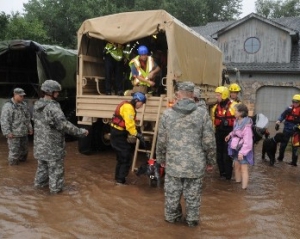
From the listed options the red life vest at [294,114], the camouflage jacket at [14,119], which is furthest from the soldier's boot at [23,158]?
the red life vest at [294,114]

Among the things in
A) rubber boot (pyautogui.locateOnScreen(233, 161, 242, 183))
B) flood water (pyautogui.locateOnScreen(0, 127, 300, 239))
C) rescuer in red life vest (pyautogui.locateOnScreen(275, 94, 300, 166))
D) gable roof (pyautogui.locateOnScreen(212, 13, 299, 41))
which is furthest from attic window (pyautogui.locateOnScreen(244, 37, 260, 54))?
rubber boot (pyautogui.locateOnScreen(233, 161, 242, 183))

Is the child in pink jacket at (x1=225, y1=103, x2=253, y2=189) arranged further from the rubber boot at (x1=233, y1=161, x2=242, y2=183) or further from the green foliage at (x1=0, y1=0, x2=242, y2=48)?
the green foliage at (x1=0, y1=0, x2=242, y2=48)

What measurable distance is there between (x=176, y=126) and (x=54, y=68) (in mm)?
6291

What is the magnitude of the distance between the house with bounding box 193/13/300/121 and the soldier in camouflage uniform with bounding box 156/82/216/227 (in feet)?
47.0

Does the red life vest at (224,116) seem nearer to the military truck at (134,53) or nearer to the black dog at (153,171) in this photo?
the military truck at (134,53)

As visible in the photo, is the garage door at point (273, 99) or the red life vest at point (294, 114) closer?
the red life vest at point (294, 114)

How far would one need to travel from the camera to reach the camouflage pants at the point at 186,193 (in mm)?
4176

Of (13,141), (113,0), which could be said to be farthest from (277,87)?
(113,0)

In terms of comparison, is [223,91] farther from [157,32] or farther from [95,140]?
[95,140]

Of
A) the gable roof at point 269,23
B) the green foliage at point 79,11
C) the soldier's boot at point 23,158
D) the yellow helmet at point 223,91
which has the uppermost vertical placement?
the green foliage at point 79,11

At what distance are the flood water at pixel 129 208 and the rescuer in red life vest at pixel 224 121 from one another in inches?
13.6

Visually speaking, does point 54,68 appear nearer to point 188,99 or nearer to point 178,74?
point 178,74

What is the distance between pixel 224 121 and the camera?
6.48m

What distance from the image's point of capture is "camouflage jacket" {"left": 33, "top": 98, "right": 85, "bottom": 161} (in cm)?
523
